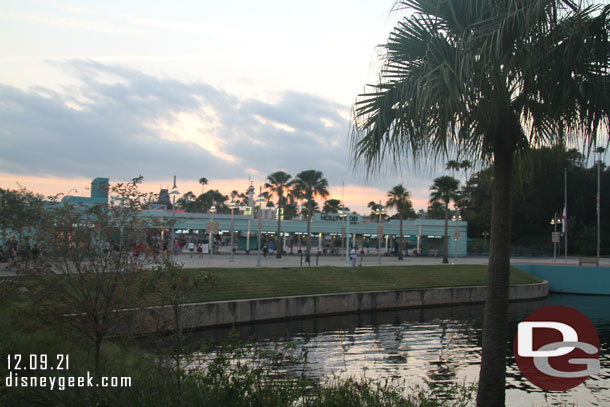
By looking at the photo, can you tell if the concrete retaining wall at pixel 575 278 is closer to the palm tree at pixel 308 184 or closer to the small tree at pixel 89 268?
the palm tree at pixel 308 184

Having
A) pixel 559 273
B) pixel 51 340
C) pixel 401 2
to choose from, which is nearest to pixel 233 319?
pixel 51 340

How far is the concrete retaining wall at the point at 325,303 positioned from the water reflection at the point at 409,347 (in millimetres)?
633

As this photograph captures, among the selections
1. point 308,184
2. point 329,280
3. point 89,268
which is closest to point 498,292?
point 89,268

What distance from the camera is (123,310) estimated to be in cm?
1038

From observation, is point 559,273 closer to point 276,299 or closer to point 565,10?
point 276,299

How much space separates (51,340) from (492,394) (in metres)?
9.33

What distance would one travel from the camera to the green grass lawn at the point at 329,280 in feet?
91.4

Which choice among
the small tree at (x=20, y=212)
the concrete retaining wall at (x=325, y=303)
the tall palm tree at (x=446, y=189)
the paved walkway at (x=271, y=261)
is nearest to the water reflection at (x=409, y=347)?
the concrete retaining wall at (x=325, y=303)

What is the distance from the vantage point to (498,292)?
24.2 ft

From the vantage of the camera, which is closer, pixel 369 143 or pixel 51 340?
pixel 369 143

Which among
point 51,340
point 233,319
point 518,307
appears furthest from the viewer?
point 518,307

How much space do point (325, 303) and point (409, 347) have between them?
831 centimetres

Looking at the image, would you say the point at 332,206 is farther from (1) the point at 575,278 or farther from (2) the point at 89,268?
(2) the point at 89,268

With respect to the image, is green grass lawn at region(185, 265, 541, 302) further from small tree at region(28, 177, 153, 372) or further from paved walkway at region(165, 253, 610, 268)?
small tree at region(28, 177, 153, 372)
